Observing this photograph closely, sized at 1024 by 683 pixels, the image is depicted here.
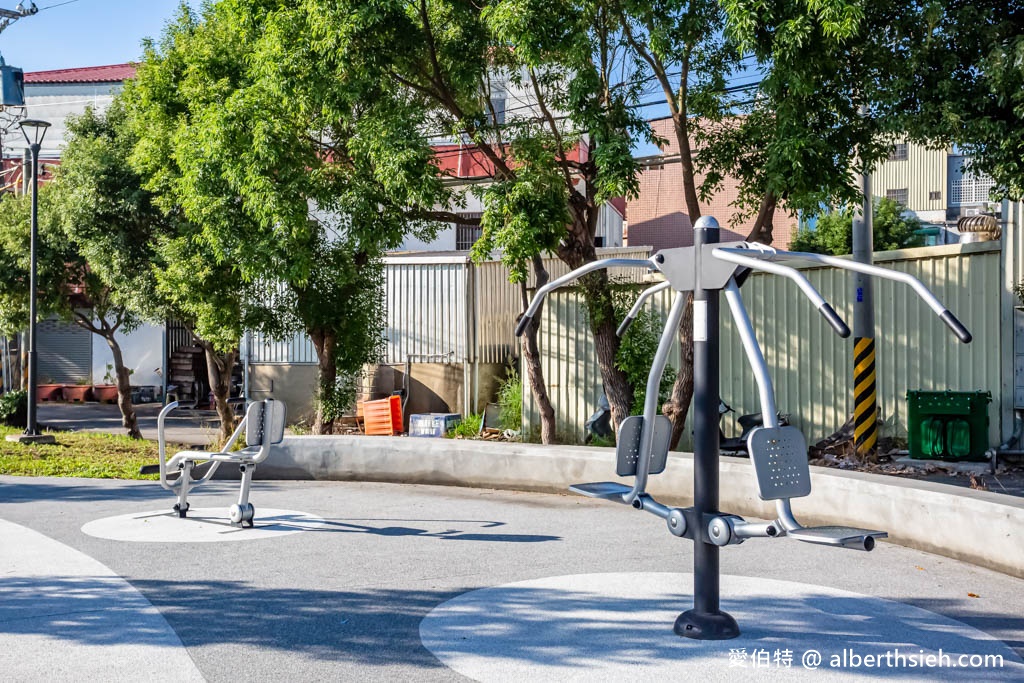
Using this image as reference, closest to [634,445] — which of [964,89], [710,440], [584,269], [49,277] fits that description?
[710,440]

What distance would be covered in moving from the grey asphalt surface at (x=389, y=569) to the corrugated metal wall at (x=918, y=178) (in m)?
33.8

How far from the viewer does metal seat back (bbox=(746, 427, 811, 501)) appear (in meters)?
4.78

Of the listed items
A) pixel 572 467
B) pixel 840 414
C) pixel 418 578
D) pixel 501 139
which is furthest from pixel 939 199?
pixel 418 578

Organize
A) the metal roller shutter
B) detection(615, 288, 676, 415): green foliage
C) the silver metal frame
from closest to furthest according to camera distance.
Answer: the silver metal frame, detection(615, 288, 676, 415): green foliage, the metal roller shutter

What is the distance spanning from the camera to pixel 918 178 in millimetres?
39719

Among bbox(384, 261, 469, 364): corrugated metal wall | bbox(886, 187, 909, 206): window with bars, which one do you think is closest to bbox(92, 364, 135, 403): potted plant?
bbox(384, 261, 469, 364): corrugated metal wall

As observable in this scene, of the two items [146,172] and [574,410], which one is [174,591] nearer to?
[574,410]

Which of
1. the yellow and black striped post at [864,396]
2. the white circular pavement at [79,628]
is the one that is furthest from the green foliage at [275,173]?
the white circular pavement at [79,628]

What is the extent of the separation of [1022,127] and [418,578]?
7.54 m

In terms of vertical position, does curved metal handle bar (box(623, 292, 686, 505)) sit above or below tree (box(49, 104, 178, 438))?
below

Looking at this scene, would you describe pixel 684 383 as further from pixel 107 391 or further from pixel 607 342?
pixel 107 391

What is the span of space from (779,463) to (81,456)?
45.9 ft

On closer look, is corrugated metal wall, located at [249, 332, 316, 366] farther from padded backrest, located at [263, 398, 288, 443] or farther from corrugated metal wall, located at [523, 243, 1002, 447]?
padded backrest, located at [263, 398, 288, 443]

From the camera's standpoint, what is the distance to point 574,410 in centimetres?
Result: 1684
